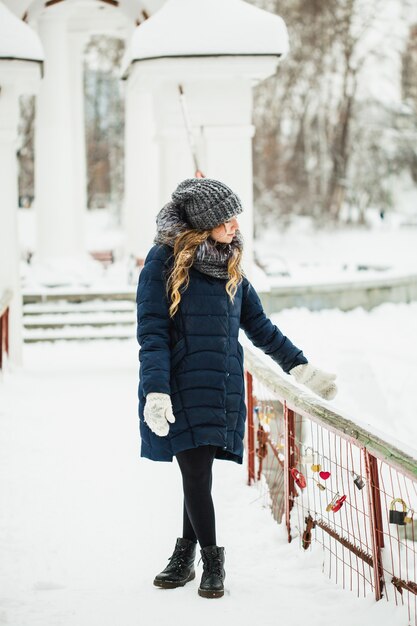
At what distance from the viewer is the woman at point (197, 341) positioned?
4.03m

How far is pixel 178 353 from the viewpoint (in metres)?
4.07

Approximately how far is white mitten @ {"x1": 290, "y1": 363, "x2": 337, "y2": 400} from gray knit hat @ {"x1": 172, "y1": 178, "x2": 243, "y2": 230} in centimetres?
80

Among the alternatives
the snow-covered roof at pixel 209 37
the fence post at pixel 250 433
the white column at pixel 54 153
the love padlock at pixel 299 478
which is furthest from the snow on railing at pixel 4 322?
the white column at pixel 54 153

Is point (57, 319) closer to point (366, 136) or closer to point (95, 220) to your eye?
point (366, 136)

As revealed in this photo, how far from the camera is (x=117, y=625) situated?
3934 mm

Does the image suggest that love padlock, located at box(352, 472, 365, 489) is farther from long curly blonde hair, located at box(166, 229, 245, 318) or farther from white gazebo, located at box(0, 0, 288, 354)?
white gazebo, located at box(0, 0, 288, 354)

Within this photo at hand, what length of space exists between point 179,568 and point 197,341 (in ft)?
3.29

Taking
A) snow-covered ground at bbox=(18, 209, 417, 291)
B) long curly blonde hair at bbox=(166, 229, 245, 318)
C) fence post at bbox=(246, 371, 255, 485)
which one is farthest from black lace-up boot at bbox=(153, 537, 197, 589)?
snow-covered ground at bbox=(18, 209, 417, 291)

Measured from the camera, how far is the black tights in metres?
4.10

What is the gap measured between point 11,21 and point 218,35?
2094 mm

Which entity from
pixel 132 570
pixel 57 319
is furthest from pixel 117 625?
pixel 57 319

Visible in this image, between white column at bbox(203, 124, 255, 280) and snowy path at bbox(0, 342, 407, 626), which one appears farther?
white column at bbox(203, 124, 255, 280)

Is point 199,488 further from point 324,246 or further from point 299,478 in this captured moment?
point 324,246

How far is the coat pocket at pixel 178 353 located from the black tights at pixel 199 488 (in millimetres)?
352
